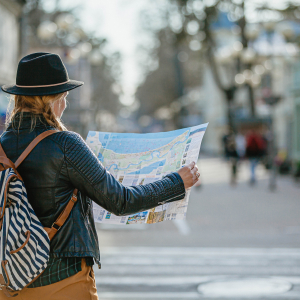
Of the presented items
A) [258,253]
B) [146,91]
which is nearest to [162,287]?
[258,253]

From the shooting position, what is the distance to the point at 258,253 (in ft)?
23.2

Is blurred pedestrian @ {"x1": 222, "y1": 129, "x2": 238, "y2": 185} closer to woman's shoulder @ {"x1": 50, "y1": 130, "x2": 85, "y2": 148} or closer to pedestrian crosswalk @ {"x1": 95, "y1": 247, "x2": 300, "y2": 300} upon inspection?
pedestrian crosswalk @ {"x1": 95, "y1": 247, "x2": 300, "y2": 300}

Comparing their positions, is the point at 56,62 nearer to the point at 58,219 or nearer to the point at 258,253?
the point at 58,219

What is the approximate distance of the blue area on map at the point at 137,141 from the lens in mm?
2312

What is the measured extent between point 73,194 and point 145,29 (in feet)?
104

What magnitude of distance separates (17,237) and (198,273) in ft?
14.8

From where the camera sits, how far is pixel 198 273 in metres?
5.94

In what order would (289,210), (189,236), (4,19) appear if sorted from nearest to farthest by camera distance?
(189,236) < (289,210) < (4,19)

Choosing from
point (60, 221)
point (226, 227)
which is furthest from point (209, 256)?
point (60, 221)

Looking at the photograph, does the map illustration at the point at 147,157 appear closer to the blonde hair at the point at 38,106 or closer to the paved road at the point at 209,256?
the blonde hair at the point at 38,106

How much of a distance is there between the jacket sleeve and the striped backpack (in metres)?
0.22

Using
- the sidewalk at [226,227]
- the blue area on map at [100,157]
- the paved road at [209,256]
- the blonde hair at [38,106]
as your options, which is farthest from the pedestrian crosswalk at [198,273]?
the blonde hair at [38,106]

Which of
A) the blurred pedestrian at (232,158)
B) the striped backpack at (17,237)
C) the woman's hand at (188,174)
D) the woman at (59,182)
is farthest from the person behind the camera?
the blurred pedestrian at (232,158)

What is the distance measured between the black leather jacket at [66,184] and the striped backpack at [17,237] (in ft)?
0.26
